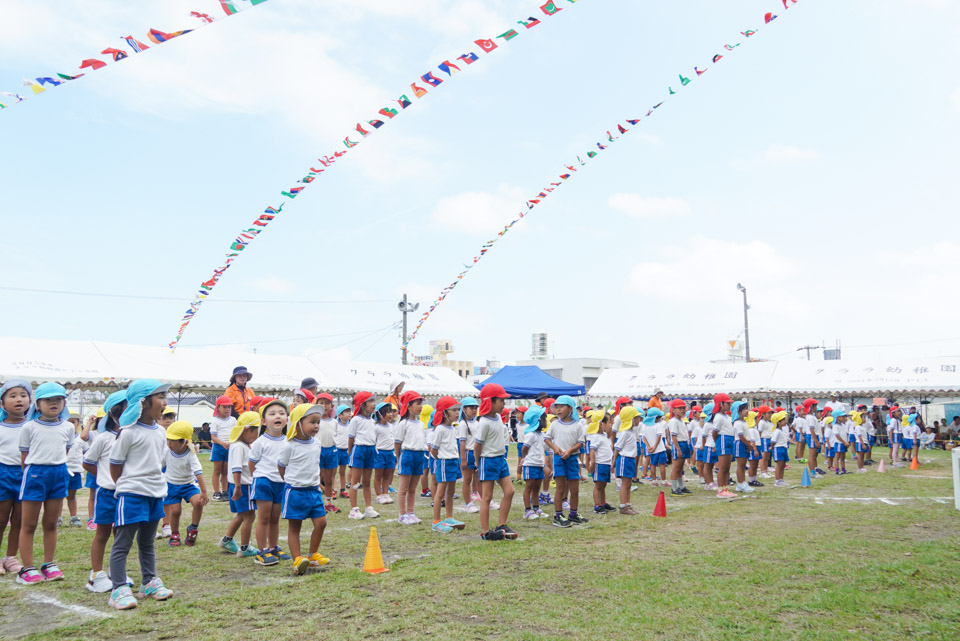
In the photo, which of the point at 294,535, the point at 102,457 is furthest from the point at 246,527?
the point at 102,457

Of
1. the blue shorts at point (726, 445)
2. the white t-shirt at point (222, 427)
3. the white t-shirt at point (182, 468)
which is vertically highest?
the white t-shirt at point (222, 427)

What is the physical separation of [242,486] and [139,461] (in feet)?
6.31

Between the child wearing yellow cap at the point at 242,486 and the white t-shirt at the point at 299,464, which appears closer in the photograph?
the white t-shirt at the point at 299,464

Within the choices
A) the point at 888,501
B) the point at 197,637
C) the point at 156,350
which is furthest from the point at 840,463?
the point at 156,350

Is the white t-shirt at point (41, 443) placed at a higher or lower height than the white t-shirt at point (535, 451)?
higher

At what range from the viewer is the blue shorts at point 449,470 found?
8727mm

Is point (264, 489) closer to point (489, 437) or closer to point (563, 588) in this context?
point (489, 437)

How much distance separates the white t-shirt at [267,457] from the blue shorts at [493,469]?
2.52m

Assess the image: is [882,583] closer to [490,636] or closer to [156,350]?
[490,636]

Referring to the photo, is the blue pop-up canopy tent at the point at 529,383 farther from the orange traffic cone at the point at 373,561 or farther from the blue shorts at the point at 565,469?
the orange traffic cone at the point at 373,561

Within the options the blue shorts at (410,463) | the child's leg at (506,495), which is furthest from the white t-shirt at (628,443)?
the blue shorts at (410,463)

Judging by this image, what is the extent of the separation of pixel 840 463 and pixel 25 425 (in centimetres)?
1664

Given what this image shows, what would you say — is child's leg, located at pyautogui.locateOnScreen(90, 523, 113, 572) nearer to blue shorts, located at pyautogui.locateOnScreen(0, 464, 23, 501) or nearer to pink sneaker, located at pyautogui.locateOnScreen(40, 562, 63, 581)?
→ pink sneaker, located at pyautogui.locateOnScreen(40, 562, 63, 581)

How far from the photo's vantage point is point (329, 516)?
9.93 meters
